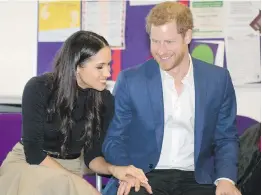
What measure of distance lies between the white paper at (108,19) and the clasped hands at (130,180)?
1.34m

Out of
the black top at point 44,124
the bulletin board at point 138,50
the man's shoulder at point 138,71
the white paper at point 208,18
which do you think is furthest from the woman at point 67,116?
the white paper at point 208,18

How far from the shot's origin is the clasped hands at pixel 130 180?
5.57 feet

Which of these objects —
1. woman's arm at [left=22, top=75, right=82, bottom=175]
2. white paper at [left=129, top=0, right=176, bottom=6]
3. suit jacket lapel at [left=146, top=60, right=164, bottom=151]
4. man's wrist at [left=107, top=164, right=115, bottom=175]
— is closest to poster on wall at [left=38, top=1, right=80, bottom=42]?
white paper at [left=129, top=0, right=176, bottom=6]

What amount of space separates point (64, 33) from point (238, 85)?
1.31 m

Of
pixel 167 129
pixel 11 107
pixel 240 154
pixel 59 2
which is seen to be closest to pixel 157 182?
pixel 167 129

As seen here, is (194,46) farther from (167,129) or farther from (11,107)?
(11,107)

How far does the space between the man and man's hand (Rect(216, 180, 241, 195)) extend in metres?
0.04

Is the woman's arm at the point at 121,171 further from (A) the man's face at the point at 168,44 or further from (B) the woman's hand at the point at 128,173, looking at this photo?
(A) the man's face at the point at 168,44

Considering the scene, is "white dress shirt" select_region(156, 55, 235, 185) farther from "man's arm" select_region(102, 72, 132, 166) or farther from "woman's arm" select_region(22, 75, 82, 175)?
"woman's arm" select_region(22, 75, 82, 175)

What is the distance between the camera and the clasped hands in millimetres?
1698

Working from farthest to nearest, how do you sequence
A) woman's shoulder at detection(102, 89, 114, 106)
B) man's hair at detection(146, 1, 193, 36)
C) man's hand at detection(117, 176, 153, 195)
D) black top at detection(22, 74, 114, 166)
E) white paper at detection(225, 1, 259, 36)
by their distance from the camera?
white paper at detection(225, 1, 259, 36) → woman's shoulder at detection(102, 89, 114, 106) → black top at detection(22, 74, 114, 166) → man's hair at detection(146, 1, 193, 36) → man's hand at detection(117, 176, 153, 195)

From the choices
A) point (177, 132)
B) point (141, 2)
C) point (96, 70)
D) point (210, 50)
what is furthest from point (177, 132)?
point (141, 2)

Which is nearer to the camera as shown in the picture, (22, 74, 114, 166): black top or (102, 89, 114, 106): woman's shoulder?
(22, 74, 114, 166): black top

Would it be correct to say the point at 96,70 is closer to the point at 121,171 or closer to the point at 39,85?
the point at 39,85
